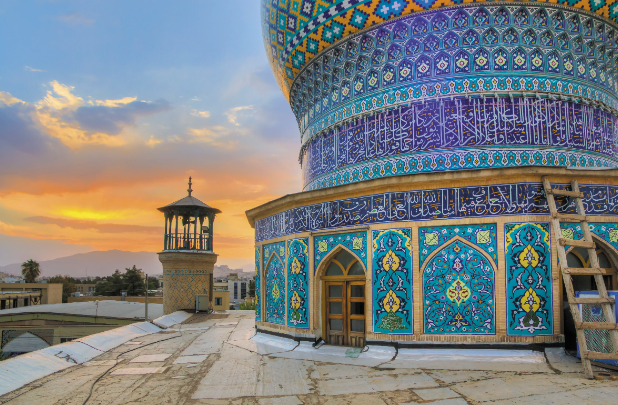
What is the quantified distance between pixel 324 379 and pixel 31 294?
34178mm

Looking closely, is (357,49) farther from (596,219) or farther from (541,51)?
(596,219)

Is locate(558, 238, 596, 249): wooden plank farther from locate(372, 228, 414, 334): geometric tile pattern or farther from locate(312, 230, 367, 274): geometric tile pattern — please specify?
locate(312, 230, 367, 274): geometric tile pattern

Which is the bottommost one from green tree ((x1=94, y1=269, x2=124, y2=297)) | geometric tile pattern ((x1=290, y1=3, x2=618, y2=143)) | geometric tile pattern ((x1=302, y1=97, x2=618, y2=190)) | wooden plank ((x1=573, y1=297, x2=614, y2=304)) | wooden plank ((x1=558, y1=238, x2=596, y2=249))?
green tree ((x1=94, y1=269, x2=124, y2=297))

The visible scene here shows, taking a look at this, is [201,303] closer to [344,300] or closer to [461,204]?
[344,300]

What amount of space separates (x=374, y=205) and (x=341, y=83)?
3324 mm

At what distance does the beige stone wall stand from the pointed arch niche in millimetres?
13187

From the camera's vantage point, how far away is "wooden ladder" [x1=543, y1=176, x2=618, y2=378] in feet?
18.2

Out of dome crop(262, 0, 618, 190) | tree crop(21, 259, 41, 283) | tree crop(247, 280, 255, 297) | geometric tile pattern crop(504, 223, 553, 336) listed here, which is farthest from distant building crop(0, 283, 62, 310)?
geometric tile pattern crop(504, 223, 553, 336)

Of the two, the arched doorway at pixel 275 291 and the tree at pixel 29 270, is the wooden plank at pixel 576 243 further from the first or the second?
the tree at pixel 29 270

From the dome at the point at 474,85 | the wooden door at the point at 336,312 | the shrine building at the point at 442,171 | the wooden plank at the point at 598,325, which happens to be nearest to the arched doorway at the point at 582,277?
the shrine building at the point at 442,171

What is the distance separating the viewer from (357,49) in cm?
924

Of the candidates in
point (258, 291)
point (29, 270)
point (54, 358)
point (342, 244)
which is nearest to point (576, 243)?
point (342, 244)

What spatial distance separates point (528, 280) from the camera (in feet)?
22.1

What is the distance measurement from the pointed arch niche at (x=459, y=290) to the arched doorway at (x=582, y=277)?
3.65 feet
